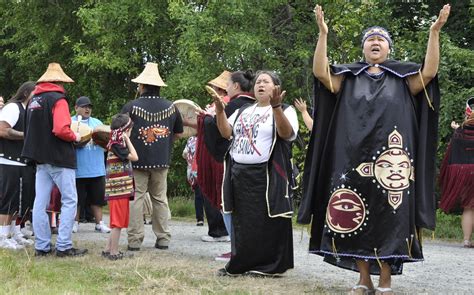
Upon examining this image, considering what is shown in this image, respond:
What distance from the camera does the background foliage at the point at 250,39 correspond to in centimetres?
1253

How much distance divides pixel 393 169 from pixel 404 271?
6.90 feet

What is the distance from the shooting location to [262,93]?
6.65 meters

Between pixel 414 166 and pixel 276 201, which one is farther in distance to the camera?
pixel 276 201

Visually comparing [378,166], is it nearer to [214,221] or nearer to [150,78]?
[150,78]

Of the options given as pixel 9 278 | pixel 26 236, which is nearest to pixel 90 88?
pixel 26 236

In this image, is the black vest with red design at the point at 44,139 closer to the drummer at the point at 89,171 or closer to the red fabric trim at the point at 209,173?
the red fabric trim at the point at 209,173

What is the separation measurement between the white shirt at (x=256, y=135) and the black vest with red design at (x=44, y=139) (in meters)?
2.11

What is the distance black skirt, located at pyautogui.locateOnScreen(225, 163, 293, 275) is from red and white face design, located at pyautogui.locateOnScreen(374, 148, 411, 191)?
4.39 feet

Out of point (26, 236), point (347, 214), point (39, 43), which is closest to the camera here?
point (347, 214)

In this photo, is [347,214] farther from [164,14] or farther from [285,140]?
[164,14]

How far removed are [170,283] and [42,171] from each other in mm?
2508

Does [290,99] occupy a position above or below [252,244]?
above

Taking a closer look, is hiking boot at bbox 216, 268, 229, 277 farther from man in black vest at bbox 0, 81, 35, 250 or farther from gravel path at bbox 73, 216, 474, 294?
man in black vest at bbox 0, 81, 35, 250

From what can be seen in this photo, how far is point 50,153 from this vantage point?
773 cm
